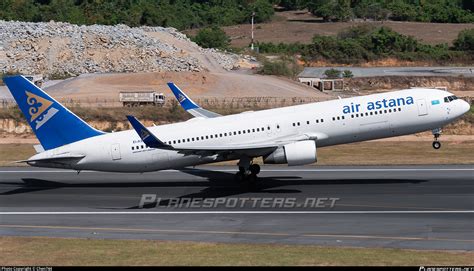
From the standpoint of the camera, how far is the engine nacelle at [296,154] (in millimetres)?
43237

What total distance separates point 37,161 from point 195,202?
30.3 feet

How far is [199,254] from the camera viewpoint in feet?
99.9

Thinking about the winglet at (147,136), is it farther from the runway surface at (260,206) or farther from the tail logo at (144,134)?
the runway surface at (260,206)

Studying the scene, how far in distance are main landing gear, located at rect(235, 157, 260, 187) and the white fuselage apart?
790 mm

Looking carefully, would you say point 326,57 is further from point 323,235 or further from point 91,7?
point 323,235

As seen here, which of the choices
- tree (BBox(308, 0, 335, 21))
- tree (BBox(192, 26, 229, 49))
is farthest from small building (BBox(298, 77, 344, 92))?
tree (BBox(308, 0, 335, 21))

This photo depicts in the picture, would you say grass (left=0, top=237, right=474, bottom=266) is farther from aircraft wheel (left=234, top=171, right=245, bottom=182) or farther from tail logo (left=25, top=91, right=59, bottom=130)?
aircraft wheel (left=234, top=171, right=245, bottom=182)

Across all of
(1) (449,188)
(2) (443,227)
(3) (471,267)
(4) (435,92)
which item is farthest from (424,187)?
(3) (471,267)

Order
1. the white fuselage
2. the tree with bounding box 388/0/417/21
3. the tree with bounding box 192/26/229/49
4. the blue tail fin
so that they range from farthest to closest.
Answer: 1. the tree with bounding box 388/0/417/21
2. the tree with bounding box 192/26/229/49
3. the white fuselage
4. the blue tail fin

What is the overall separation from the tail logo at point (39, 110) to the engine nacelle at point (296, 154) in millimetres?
12181

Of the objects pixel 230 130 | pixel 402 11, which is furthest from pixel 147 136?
pixel 402 11

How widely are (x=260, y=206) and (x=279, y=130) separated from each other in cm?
677

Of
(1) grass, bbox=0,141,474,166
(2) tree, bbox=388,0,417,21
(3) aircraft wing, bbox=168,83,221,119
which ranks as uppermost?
(3) aircraft wing, bbox=168,83,221,119

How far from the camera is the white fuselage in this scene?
45.4 metres
